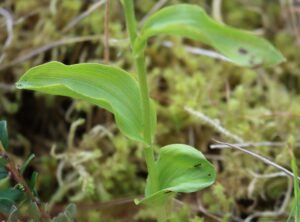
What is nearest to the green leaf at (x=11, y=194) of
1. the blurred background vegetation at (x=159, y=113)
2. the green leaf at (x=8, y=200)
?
the green leaf at (x=8, y=200)

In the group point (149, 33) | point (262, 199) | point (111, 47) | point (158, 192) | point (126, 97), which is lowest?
point (262, 199)

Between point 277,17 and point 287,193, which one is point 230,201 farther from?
point 277,17

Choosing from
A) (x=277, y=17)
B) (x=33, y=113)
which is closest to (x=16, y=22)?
(x=33, y=113)

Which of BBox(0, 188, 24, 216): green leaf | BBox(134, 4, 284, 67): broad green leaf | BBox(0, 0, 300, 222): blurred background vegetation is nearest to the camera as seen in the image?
BBox(134, 4, 284, 67): broad green leaf

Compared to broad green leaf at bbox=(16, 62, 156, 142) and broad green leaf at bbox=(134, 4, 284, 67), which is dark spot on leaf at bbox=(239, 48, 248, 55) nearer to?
broad green leaf at bbox=(134, 4, 284, 67)

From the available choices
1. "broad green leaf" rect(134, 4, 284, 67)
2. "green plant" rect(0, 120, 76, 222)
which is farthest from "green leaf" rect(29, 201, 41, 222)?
"broad green leaf" rect(134, 4, 284, 67)

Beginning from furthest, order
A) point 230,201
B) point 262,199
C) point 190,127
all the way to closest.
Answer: point 190,127
point 262,199
point 230,201

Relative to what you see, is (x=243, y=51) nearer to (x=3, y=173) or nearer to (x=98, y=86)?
(x=98, y=86)
